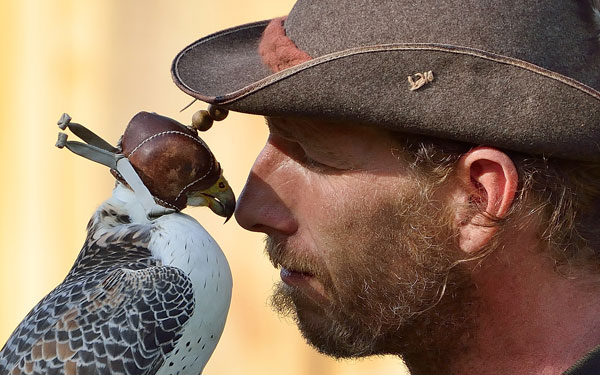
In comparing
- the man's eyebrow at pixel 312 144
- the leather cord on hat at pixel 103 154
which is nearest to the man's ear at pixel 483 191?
the man's eyebrow at pixel 312 144

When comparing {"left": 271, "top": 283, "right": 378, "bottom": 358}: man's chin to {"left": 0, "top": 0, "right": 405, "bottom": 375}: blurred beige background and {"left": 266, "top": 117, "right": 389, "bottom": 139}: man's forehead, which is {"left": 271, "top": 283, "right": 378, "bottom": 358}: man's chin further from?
{"left": 0, "top": 0, "right": 405, "bottom": 375}: blurred beige background

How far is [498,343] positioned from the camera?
206 cm

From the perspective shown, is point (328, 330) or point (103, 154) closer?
point (328, 330)

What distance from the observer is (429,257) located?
2.04m

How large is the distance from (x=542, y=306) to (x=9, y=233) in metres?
3.23

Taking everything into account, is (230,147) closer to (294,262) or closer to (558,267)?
(294,262)

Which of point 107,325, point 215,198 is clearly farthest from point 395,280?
point 107,325

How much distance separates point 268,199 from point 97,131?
240 centimetres

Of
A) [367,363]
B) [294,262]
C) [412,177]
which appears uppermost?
[412,177]

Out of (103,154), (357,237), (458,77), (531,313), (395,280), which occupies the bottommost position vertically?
(531,313)

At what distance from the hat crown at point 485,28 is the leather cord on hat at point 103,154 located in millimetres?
618

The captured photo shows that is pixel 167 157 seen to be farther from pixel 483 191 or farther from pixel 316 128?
pixel 483 191

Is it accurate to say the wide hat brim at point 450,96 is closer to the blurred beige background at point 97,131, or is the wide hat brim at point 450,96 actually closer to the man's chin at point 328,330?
the man's chin at point 328,330

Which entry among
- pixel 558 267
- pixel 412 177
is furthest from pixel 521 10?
pixel 558 267
